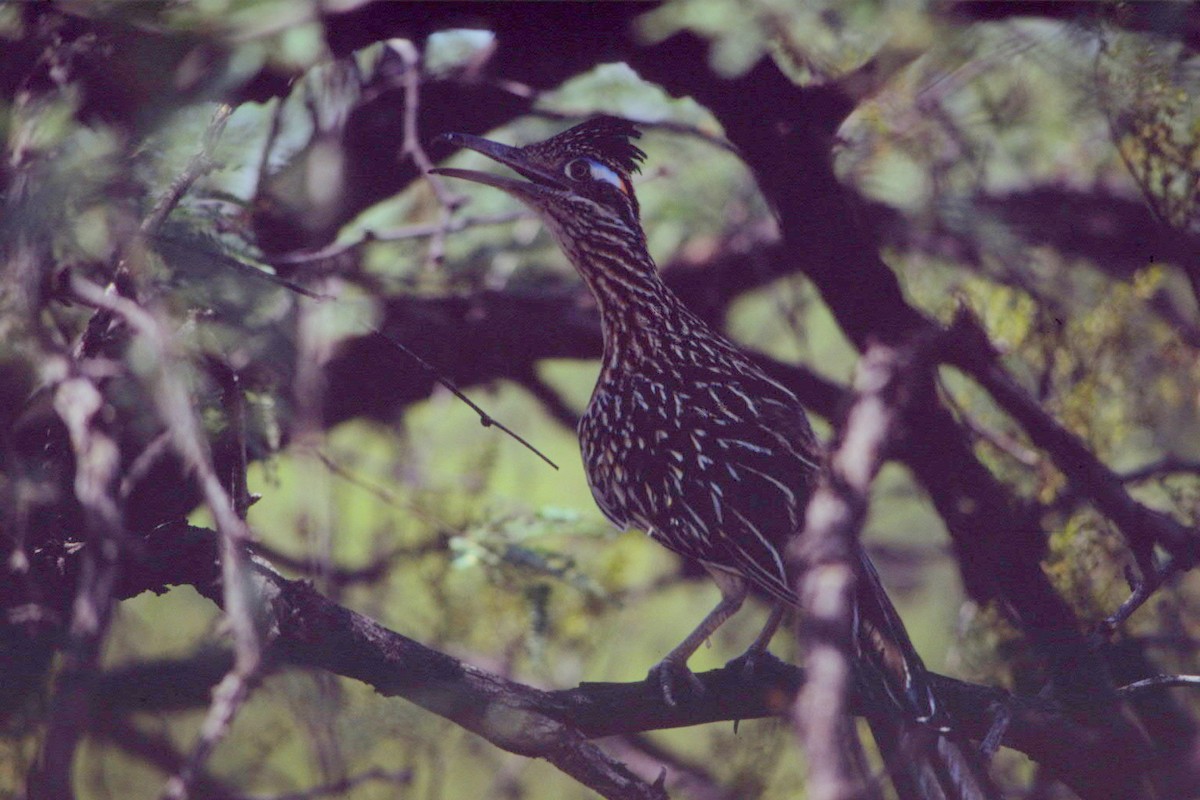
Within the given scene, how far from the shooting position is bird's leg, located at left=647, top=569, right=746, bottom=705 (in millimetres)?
3077

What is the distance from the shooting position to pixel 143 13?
8.43ft

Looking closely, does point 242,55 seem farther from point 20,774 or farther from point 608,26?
point 20,774

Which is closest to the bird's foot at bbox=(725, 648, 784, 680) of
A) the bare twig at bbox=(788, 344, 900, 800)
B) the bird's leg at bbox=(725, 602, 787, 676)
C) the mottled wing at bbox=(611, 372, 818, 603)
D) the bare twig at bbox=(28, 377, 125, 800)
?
the bird's leg at bbox=(725, 602, 787, 676)

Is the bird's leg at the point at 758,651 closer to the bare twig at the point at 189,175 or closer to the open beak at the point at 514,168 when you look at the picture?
the open beak at the point at 514,168

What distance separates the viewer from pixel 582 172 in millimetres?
3758

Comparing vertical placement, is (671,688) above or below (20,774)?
below

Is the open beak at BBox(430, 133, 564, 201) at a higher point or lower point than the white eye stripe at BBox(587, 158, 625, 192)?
higher

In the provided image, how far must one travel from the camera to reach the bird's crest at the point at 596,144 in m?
3.71

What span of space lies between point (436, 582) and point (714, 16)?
245cm

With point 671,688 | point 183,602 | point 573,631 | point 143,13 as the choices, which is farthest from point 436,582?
point 143,13

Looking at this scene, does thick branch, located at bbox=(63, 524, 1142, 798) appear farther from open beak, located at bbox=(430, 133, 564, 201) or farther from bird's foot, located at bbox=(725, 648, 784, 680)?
open beak, located at bbox=(430, 133, 564, 201)

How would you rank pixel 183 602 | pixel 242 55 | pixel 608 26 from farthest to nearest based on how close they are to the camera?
pixel 183 602
pixel 608 26
pixel 242 55

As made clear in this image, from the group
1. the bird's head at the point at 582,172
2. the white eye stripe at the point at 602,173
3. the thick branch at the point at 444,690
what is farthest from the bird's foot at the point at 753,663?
the white eye stripe at the point at 602,173

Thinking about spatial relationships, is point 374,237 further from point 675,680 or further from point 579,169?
point 675,680
